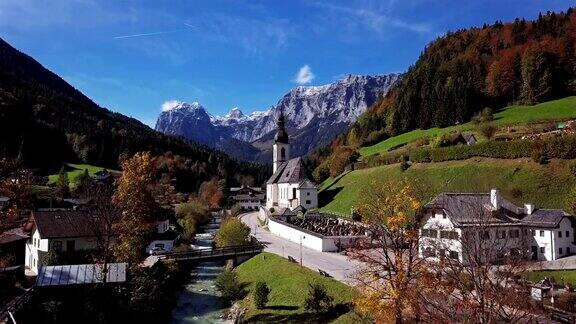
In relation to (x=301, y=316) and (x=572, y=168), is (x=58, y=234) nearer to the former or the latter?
(x=301, y=316)

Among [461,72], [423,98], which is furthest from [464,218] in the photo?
[461,72]

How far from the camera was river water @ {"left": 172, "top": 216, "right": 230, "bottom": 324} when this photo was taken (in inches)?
1417

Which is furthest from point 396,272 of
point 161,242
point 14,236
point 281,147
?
point 281,147

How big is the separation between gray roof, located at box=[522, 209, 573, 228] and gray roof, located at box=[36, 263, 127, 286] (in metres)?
35.5

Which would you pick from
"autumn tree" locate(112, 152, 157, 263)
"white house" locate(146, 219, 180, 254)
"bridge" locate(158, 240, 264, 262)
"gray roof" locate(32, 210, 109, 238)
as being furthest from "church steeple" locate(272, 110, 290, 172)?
"autumn tree" locate(112, 152, 157, 263)

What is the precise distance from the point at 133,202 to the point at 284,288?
14.1 metres

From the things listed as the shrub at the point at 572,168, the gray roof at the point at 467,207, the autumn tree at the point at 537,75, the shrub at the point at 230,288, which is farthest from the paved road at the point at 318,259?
the autumn tree at the point at 537,75

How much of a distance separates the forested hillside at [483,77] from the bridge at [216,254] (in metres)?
48.0

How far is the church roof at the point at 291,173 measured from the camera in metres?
87.7

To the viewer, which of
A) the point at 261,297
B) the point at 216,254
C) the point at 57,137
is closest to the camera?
the point at 261,297

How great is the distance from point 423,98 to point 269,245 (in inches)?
2756

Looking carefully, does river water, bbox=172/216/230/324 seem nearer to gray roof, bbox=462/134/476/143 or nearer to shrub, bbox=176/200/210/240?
shrub, bbox=176/200/210/240

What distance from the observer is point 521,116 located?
86.8 m

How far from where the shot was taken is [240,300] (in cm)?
3897
